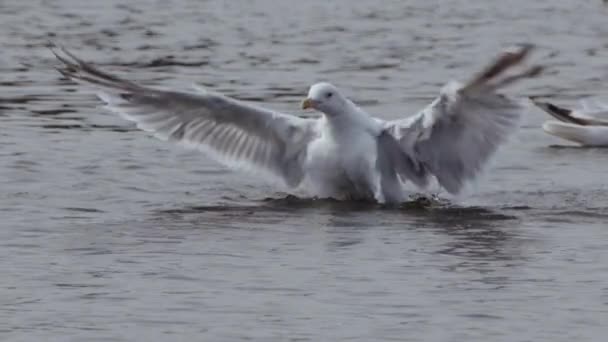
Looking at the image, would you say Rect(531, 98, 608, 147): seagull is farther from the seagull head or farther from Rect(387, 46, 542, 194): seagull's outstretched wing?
the seagull head

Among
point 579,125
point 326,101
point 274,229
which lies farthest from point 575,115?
point 274,229

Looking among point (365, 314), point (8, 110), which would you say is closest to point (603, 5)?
point (8, 110)

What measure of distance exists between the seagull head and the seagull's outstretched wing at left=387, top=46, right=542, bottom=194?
0.37 metres

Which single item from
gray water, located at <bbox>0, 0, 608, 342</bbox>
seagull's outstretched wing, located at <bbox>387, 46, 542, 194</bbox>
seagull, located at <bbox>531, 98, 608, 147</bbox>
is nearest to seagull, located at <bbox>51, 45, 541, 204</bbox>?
seagull's outstretched wing, located at <bbox>387, 46, 542, 194</bbox>

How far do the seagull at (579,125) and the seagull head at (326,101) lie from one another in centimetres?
355

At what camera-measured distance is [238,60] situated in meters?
21.2

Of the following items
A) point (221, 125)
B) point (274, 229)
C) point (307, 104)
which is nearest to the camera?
point (274, 229)

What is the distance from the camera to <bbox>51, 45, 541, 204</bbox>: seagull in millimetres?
12461

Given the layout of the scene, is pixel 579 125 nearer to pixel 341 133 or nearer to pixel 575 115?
pixel 575 115

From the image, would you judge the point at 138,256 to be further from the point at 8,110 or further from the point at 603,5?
the point at 603,5

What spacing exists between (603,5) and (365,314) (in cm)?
1728

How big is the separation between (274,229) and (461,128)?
4.63 feet

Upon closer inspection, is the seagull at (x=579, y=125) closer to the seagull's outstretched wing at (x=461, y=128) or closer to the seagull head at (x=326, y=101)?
the seagull's outstretched wing at (x=461, y=128)

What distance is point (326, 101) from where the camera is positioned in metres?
12.9
